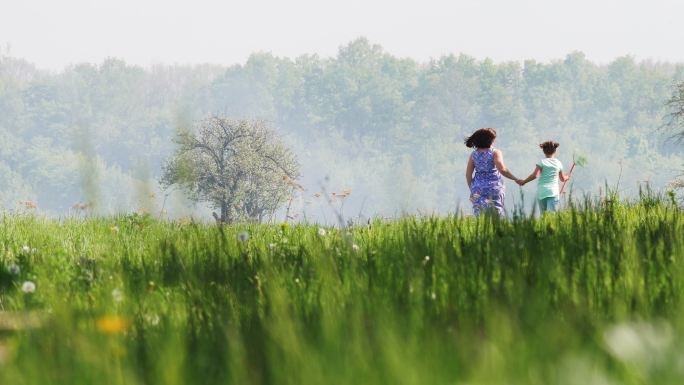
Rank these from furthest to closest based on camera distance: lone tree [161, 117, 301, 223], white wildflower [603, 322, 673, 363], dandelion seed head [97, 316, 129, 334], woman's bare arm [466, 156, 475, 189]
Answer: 1. lone tree [161, 117, 301, 223]
2. woman's bare arm [466, 156, 475, 189]
3. dandelion seed head [97, 316, 129, 334]
4. white wildflower [603, 322, 673, 363]

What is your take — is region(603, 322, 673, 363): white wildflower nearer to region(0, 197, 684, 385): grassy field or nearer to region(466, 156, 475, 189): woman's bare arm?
region(0, 197, 684, 385): grassy field

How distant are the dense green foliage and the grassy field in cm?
13316

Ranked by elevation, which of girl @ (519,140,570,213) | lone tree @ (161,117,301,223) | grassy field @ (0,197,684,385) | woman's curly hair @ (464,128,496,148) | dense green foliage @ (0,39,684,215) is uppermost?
dense green foliage @ (0,39,684,215)

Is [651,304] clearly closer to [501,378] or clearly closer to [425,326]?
[425,326]

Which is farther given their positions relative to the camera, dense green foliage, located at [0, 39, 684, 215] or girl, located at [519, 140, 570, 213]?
dense green foliage, located at [0, 39, 684, 215]

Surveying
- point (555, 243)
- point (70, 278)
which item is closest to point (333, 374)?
point (555, 243)

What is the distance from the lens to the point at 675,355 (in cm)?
202

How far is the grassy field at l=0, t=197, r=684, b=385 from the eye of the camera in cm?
238

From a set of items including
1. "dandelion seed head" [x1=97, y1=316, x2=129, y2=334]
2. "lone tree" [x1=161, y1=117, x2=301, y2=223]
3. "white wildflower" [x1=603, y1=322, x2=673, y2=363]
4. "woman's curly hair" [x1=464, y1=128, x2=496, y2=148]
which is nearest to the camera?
"white wildflower" [x1=603, y1=322, x2=673, y2=363]

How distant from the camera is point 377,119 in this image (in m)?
170

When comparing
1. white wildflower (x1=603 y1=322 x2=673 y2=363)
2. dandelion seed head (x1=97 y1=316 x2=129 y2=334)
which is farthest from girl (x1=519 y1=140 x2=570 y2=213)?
white wildflower (x1=603 y1=322 x2=673 y2=363)

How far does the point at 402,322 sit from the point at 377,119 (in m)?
168

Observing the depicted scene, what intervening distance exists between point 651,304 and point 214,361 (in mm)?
1812

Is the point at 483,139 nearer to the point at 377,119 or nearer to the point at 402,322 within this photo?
the point at 402,322
